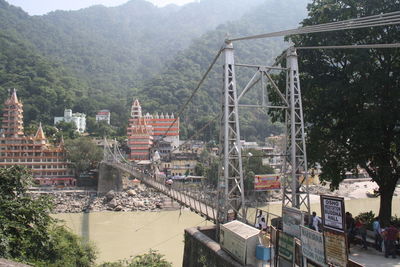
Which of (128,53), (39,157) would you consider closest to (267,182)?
(39,157)

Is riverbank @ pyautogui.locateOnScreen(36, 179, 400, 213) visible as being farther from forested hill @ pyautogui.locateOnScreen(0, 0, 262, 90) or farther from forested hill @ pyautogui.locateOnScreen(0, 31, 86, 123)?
forested hill @ pyautogui.locateOnScreen(0, 0, 262, 90)

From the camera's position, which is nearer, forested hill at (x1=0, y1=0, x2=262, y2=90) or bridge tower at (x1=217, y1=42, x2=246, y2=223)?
bridge tower at (x1=217, y1=42, x2=246, y2=223)

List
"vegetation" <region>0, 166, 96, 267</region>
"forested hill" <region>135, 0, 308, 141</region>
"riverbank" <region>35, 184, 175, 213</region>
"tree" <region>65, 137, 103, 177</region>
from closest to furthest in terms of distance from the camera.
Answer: "vegetation" <region>0, 166, 96, 267</region>, "riverbank" <region>35, 184, 175, 213</region>, "tree" <region>65, 137, 103, 177</region>, "forested hill" <region>135, 0, 308, 141</region>

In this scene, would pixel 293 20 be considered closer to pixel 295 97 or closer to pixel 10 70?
pixel 10 70

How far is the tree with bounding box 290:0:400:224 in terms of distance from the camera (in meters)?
6.93

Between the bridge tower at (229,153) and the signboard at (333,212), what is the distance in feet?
9.27

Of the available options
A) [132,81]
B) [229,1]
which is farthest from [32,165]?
[229,1]

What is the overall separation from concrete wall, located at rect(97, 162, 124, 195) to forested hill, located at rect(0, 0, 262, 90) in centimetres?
4781

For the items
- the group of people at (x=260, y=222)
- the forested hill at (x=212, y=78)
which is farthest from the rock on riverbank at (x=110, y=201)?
the group of people at (x=260, y=222)

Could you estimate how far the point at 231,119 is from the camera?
20.4 ft

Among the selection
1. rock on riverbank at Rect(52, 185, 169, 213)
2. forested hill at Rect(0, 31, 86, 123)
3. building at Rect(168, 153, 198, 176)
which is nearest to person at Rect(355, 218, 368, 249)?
rock on riverbank at Rect(52, 185, 169, 213)

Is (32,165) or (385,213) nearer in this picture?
(385,213)

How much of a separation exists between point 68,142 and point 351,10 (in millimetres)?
27709

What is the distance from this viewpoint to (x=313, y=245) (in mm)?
3230
